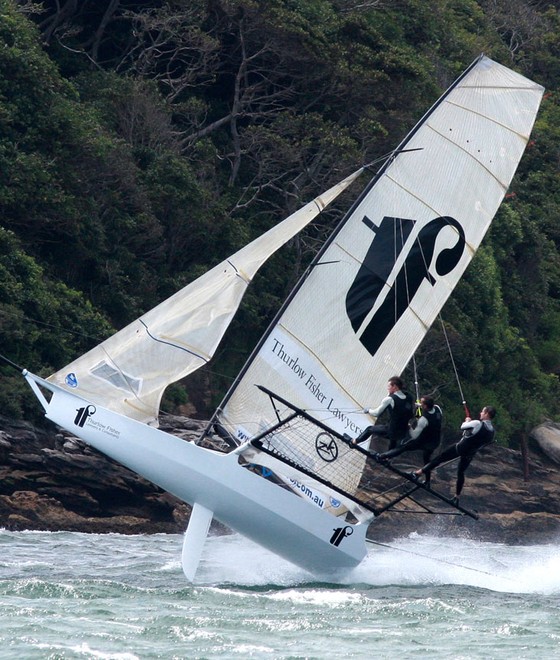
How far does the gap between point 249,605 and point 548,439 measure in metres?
17.6

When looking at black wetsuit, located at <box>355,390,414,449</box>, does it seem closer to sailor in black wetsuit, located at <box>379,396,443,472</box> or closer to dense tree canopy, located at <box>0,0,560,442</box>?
sailor in black wetsuit, located at <box>379,396,443,472</box>

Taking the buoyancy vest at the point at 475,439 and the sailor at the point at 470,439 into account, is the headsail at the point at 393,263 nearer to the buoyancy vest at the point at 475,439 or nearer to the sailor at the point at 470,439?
the sailor at the point at 470,439

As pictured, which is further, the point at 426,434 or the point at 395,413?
the point at 426,434

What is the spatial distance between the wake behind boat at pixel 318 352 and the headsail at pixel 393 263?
0.06 ft

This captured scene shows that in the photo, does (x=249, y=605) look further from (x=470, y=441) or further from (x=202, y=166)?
(x=202, y=166)

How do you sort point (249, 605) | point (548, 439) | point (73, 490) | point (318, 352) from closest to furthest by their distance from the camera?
point (249, 605) < point (318, 352) < point (73, 490) < point (548, 439)

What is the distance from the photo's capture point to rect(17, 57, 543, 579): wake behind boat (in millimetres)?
15398

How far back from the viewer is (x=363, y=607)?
14492 millimetres

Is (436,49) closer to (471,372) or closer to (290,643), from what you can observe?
(471,372)

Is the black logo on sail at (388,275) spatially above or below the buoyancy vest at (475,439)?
above

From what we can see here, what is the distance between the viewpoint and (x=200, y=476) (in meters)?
15.2

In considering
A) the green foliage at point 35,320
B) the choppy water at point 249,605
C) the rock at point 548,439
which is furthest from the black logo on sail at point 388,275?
the rock at point 548,439

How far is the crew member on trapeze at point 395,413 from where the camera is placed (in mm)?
15508

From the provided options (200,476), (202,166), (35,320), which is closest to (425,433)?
(200,476)
